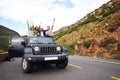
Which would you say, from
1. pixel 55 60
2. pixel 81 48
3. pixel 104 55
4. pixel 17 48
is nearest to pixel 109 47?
pixel 104 55

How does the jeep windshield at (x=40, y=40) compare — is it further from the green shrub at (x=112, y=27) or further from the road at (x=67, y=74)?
the green shrub at (x=112, y=27)

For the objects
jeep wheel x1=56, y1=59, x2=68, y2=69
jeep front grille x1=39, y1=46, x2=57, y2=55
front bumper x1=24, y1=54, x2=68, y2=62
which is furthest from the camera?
jeep wheel x1=56, y1=59, x2=68, y2=69

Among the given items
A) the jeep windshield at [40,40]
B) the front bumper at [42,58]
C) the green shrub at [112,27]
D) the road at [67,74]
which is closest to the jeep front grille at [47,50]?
the front bumper at [42,58]

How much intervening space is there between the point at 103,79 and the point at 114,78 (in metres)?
0.45

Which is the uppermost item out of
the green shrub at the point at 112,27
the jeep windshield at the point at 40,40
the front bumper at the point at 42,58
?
the green shrub at the point at 112,27

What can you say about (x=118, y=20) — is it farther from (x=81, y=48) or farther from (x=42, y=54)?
(x=42, y=54)

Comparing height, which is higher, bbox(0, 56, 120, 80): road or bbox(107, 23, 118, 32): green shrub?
bbox(107, 23, 118, 32): green shrub

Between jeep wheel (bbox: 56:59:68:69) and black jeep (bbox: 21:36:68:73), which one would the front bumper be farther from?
jeep wheel (bbox: 56:59:68:69)

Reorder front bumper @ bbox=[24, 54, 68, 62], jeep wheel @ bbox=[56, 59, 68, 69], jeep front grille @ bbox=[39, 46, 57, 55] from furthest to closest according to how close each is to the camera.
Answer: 1. jeep wheel @ bbox=[56, 59, 68, 69]
2. jeep front grille @ bbox=[39, 46, 57, 55]
3. front bumper @ bbox=[24, 54, 68, 62]

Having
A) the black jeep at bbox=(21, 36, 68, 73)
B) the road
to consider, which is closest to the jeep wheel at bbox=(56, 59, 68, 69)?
the road

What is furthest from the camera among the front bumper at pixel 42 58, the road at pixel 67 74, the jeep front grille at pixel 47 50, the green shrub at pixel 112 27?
the green shrub at pixel 112 27

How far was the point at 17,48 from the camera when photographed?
46.2ft

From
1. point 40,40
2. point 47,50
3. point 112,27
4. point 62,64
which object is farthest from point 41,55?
point 112,27

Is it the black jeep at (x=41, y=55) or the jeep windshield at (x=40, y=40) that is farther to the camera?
the jeep windshield at (x=40, y=40)
